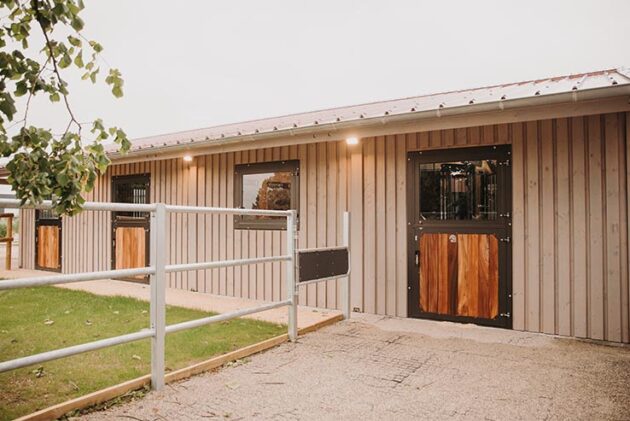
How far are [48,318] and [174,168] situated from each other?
145 inches

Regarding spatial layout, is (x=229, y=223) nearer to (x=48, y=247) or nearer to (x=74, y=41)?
(x=74, y=41)

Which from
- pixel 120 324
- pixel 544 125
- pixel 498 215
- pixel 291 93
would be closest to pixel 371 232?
pixel 498 215

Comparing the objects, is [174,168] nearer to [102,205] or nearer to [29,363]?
[102,205]

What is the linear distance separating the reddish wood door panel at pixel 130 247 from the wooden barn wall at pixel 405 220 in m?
0.68

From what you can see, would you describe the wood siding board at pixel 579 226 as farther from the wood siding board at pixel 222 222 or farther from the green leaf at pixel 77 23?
the wood siding board at pixel 222 222

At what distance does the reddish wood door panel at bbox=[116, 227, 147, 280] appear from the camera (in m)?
8.74

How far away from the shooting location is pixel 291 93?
119ft

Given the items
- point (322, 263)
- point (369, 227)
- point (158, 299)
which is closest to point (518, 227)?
point (369, 227)

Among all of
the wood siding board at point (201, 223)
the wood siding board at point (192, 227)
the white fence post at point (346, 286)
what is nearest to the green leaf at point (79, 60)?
the white fence post at point (346, 286)

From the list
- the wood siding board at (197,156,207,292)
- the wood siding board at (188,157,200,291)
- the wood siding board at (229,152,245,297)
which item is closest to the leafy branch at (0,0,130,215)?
the wood siding board at (229,152,245,297)

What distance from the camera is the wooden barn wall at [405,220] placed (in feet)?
15.6

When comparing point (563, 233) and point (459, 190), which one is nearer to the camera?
point (563, 233)

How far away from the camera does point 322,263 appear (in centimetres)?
518

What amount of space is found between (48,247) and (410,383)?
10.2 metres
